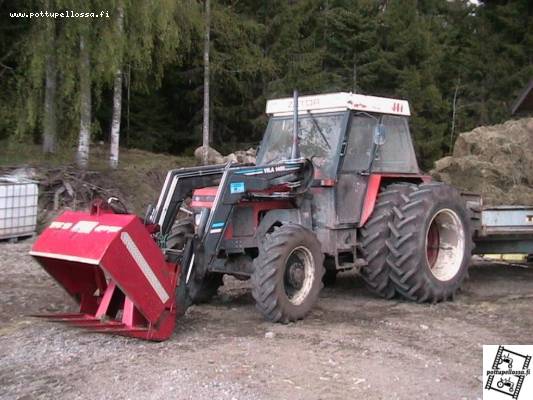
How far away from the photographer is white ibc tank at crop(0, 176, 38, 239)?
12633mm

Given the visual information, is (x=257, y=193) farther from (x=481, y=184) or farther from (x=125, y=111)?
(x=125, y=111)

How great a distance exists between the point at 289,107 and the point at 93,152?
15.7 metres

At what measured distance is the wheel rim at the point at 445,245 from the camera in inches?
319

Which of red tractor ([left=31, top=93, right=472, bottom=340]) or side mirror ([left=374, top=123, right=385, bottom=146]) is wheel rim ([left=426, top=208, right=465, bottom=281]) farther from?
side mirror ([left=374, top=123, right=385, bottom=146])

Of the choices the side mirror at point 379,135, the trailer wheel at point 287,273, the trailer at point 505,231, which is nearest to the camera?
the trailer wheel at point 287,273

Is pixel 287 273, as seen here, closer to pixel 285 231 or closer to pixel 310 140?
pixel 285 231

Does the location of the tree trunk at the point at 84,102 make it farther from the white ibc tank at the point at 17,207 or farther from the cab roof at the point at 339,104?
the cab roof at the point at 339,104

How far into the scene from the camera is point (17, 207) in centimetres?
1285

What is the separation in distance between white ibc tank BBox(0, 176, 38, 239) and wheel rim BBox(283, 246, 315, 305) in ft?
25.6

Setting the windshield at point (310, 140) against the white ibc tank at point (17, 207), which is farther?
the white ibc tank at point (17, 207)

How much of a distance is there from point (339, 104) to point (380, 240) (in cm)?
161

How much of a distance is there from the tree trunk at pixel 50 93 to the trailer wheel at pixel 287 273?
34.4 ft

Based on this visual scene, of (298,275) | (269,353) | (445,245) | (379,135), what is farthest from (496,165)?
(269,353)

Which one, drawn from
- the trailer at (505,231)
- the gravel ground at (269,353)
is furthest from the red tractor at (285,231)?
the trailer at (505,231)
